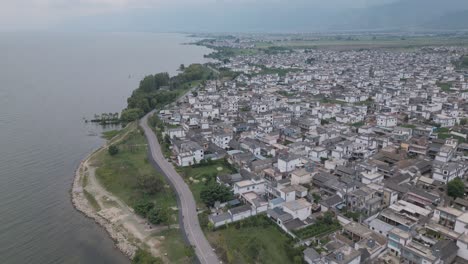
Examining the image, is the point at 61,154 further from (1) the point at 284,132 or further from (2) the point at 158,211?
(1) the point at 284,132

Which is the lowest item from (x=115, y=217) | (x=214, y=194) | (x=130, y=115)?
(x=115, y=217)

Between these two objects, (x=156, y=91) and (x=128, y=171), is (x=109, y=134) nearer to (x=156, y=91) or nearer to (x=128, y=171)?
(x=128, y=171)

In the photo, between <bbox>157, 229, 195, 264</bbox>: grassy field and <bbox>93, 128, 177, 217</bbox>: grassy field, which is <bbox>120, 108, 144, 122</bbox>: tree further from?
<bbox>157, 229, 195, 264</bbox>: grassy field

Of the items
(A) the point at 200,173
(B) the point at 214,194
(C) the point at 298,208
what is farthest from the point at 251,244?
(A) the point at 200,173

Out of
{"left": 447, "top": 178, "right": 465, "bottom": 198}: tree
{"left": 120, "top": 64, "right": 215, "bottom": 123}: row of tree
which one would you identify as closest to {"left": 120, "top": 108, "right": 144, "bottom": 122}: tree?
{"left": 120, "top": 64, "right": 215, "bottom": 123}: row of tree

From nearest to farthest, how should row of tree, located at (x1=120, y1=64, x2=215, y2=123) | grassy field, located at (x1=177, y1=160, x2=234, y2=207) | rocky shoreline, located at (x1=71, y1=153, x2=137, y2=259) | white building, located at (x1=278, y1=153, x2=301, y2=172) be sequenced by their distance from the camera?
rocky shoreline, located at (x1=71, y1=153, x2=137, y2=259), grassy field, located at (x1=177, y1=160, x2=234, y2=207), white building, located at (x1=278, y1=153, x2=301, y2=172), row of tree, located at (x1=120, y1=64, x2=215, y2=123)

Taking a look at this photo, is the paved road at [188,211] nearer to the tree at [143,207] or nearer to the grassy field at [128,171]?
the grassy field at [128,171]

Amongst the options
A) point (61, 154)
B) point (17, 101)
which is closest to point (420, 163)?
point (61, 154)
